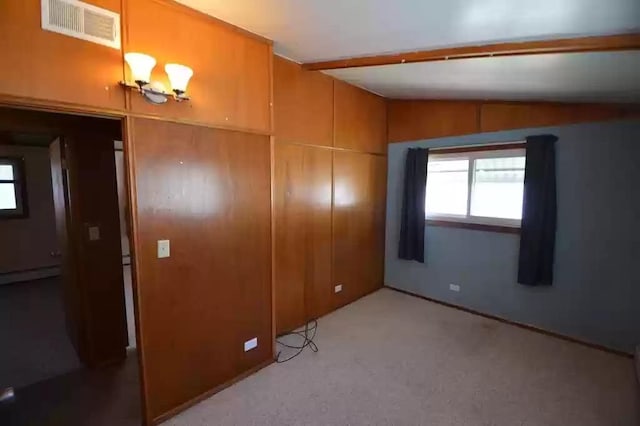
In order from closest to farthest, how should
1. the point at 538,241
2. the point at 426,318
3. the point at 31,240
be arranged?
the point at 538,241 → the point at 426,318 → the point at 31,240

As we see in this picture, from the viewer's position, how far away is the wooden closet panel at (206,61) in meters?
2.00

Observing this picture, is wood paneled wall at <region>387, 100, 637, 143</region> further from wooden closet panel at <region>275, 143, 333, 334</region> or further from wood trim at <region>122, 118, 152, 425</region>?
wood trim at <region>122, 118, 152, 425</region>

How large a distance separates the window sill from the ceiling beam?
2.16 meters

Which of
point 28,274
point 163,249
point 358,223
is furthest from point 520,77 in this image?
point 28,274

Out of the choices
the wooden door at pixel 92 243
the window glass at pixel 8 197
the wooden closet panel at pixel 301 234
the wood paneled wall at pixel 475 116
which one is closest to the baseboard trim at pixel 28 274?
the window glass at pixel 8 197

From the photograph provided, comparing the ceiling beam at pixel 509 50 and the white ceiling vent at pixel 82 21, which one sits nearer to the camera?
the white ceiling vent at pixel 82 21

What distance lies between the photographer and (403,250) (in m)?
4.64

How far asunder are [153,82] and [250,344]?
209 cm

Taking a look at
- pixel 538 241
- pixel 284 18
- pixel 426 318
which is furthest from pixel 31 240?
pixel 538 241

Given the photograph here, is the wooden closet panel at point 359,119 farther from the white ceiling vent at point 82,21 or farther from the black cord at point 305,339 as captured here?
the white ceiling vent at point 82,21

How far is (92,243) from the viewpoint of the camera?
9.15 feet

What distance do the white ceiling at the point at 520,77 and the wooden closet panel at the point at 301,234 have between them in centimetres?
108

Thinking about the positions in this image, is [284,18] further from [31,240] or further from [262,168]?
[31,240]

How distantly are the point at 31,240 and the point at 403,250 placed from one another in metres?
6.20
